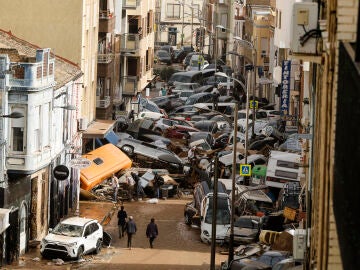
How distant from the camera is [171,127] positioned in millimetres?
74812

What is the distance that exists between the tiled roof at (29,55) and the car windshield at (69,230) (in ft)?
20.4

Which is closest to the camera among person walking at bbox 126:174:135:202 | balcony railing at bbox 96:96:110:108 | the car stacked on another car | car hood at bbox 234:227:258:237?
car hood at bbox 234:227:258:237

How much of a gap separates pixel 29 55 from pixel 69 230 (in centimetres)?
795

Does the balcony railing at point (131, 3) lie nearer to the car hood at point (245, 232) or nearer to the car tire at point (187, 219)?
the car tire at point (187, 219)

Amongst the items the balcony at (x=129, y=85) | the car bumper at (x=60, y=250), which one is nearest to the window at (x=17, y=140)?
the car bumper at (x=60, y=250)

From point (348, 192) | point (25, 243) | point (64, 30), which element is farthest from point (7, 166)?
point (348, 192)

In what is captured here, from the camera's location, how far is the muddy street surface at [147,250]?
38.6 m

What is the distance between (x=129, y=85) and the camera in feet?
253

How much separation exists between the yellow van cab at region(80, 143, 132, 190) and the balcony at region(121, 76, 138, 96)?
18.6m

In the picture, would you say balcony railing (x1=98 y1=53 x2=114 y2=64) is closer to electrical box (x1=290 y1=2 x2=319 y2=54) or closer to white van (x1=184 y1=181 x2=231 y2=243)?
→ white van (x1=184 y1=181 x2=231 y2=243)

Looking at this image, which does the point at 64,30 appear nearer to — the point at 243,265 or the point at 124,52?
the point at 243,265

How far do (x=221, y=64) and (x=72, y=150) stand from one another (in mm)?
73419

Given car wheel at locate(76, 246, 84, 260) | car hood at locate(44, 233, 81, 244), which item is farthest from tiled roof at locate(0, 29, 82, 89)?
car wheel at locate(76, 246, 84, 260)

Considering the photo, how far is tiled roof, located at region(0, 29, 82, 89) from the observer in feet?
140
